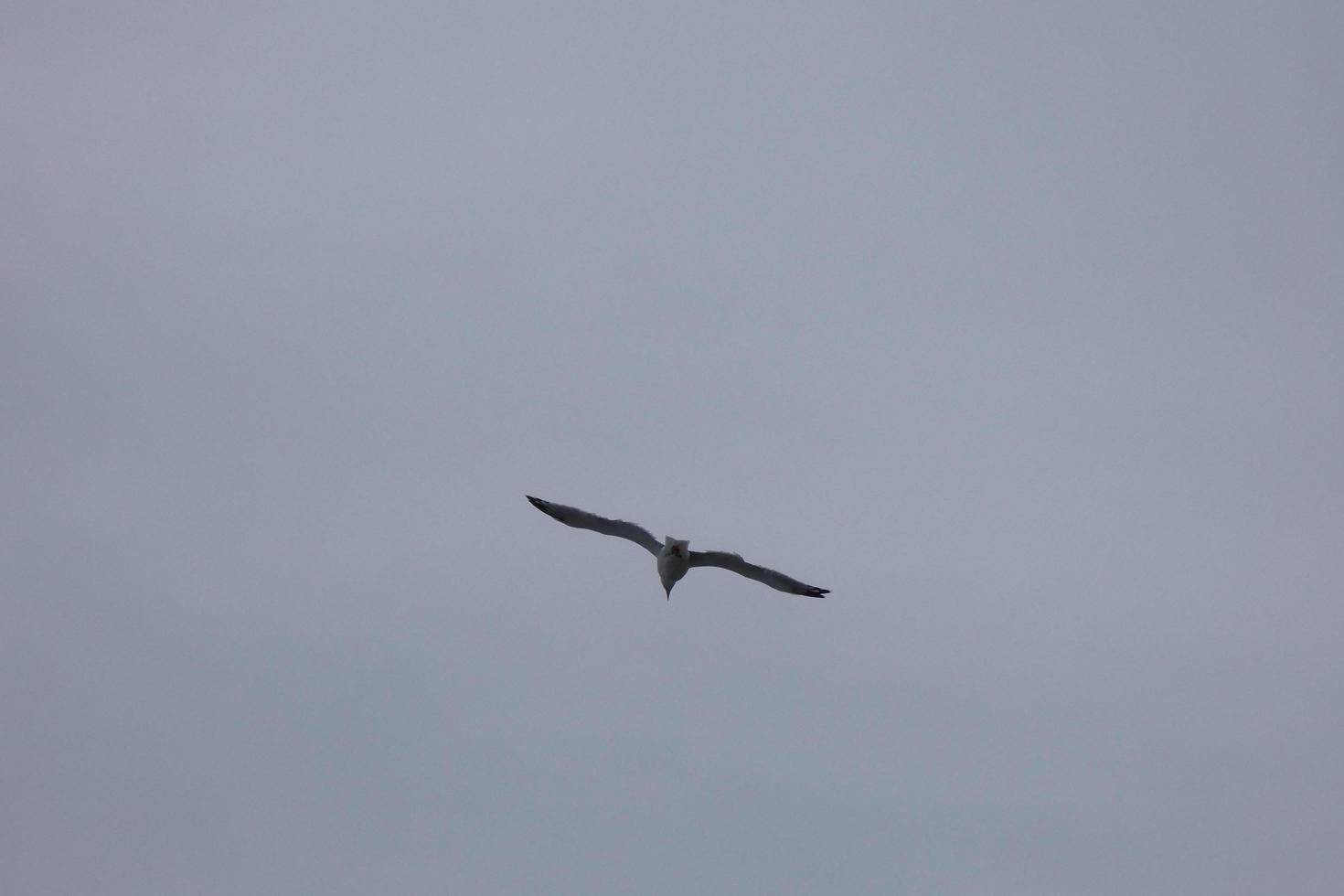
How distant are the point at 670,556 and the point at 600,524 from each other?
2286mm

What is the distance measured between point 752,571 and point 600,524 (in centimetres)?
425

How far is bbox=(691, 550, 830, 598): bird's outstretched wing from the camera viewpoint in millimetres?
39688

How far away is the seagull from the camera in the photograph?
39.3 metres

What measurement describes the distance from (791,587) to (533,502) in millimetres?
7243

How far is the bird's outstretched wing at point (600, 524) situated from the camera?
131ft

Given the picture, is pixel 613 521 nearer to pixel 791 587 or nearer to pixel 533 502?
pixel 533 502

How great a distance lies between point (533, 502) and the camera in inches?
1610

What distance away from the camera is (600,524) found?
4025cm

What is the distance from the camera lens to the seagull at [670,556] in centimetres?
3934

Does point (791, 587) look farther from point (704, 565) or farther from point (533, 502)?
point (533, 502)

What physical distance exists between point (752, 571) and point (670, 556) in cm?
266

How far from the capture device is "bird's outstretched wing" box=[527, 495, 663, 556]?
1576 inches

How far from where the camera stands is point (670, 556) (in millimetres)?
39156

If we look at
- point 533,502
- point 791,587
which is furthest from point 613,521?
point 791,587
